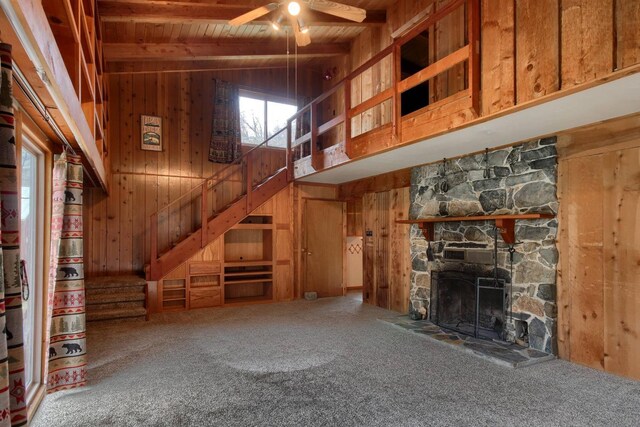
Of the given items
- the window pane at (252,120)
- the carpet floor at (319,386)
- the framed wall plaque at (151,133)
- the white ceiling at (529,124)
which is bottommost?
the carpet floor at (319,386)

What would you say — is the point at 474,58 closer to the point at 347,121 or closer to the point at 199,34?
the point at 347,121

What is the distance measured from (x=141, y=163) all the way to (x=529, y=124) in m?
6.10

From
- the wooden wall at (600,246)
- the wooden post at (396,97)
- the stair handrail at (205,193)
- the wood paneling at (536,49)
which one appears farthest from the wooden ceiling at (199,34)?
the wooden wall at (600,246)

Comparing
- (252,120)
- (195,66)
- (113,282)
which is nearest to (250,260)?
(113,282)

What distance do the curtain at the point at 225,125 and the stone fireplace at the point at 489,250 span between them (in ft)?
12.0

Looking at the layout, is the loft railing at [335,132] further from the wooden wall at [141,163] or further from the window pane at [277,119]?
the wooden wall at [141,163]

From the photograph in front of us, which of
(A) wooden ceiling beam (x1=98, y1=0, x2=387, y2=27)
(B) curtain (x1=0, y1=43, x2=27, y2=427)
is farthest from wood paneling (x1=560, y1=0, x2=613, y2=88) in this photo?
(B) curtain (x1=0, y1=43, x2=27, y2=427)

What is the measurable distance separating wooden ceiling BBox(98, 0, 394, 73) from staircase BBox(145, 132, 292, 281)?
5.59 feet

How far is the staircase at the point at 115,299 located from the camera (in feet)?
17.4

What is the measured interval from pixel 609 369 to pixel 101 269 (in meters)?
7.04

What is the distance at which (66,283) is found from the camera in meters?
3.04

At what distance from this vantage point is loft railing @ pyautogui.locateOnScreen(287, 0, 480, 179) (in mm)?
3293

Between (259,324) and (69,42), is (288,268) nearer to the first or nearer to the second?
(259,324)

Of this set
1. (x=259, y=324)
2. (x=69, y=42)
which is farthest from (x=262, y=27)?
(x=259, y=324)
